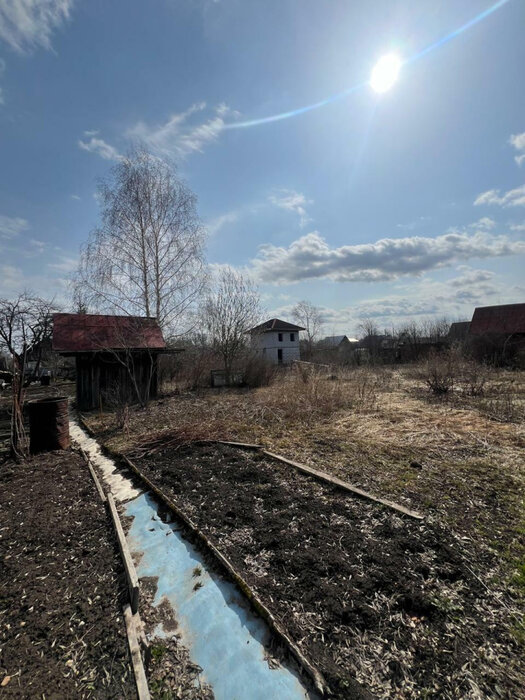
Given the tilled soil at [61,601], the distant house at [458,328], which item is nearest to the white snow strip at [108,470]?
the tilled soil at [61,601]

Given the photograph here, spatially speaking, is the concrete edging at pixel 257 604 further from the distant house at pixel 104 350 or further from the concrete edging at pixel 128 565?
the distant house at pixel 104 350

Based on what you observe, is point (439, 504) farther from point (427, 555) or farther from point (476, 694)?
point (476, 694)

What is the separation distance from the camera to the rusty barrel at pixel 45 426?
6.28 m

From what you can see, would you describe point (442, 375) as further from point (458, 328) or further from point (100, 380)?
point (458, 328)

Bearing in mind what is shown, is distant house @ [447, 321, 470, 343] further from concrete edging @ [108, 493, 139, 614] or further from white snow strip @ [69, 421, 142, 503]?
concrete edging @ [108, 493, 139, 614]

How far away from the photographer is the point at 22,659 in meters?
1.98

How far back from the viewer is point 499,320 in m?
25.2

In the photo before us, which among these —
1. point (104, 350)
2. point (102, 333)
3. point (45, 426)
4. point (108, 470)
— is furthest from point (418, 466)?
point (102, 333)

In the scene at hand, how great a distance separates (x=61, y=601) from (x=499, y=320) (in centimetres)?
3051

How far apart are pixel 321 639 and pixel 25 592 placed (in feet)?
7.48

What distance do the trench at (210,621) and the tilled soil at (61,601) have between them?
0.29m

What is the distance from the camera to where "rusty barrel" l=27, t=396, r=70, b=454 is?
6281 millimetres

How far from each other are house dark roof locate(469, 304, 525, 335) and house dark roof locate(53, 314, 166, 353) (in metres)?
23.3

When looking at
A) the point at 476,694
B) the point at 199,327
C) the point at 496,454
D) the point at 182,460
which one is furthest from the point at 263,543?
the point at 199,327
